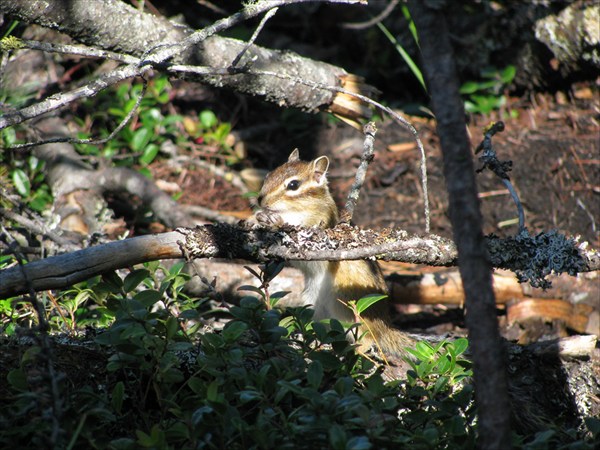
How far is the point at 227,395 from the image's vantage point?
2.25 metres

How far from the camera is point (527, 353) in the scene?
349cm

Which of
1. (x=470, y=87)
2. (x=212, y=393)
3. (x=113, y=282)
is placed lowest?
(x=212, y=393)

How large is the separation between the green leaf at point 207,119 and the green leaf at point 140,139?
25.1 inches

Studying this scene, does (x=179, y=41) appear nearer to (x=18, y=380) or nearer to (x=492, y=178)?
(x=18, y=380)

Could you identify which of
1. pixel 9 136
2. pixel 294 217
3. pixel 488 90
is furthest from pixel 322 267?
pixel 488 90

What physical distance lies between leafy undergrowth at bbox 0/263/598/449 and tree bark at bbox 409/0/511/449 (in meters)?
0.28

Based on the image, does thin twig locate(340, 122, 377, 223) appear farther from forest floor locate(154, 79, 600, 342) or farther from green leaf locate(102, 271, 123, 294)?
forest floor locate(154, 79, 600, 342)

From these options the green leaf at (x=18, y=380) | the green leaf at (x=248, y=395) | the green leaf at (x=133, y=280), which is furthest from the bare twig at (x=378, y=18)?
the green leaf at (x=18, y=380)

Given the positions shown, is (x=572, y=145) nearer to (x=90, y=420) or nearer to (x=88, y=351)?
(x=88, y=351)

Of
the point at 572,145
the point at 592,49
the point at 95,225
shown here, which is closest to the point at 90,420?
the point at 95,225

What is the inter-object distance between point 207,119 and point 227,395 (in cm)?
418

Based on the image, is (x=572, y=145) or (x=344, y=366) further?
(x=572, y=145)

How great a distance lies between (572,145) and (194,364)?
4088 millimetres

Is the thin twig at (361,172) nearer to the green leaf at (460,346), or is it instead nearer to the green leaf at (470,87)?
the green leaf at (460,346)
